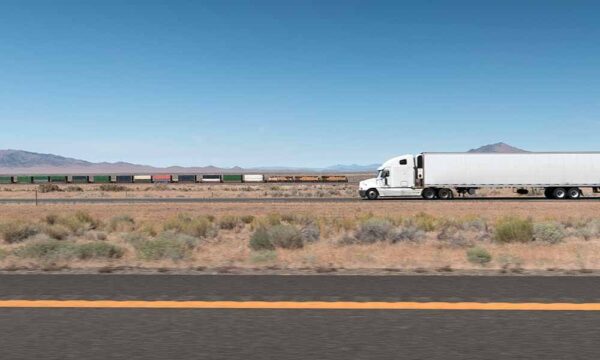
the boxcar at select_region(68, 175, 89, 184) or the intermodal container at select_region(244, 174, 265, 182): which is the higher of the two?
the boxcar at select_region(68, 175, 89, 184)

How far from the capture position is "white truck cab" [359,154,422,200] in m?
40.2

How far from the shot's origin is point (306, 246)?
1377 cm

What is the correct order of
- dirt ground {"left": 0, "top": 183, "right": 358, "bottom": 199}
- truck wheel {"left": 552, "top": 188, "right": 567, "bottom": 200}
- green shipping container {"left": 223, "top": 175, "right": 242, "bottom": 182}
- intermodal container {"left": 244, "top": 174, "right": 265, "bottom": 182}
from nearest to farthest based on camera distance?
truck wheel {"left": 552, "top": 188, "right": 567, "bottom": 200} < dirt ground {"left": 0, "top": 183, "right": 358, "bottom": 199} < green shipping container {"left": 223, "top": 175, "right": 242, "bottom": 182} < intermodal container {"left": 244, "top": 174, "right": 265, "bottom": 182}

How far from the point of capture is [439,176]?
4028cm

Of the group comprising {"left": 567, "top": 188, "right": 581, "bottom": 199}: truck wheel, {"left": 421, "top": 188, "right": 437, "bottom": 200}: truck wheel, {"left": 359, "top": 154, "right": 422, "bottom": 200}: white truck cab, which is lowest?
{"left": 567, "top": 188, "right": 581, "bottom": 199}: truck wheel

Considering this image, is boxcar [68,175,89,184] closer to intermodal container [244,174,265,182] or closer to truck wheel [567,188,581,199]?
intermodal container [244,174,265,182]
